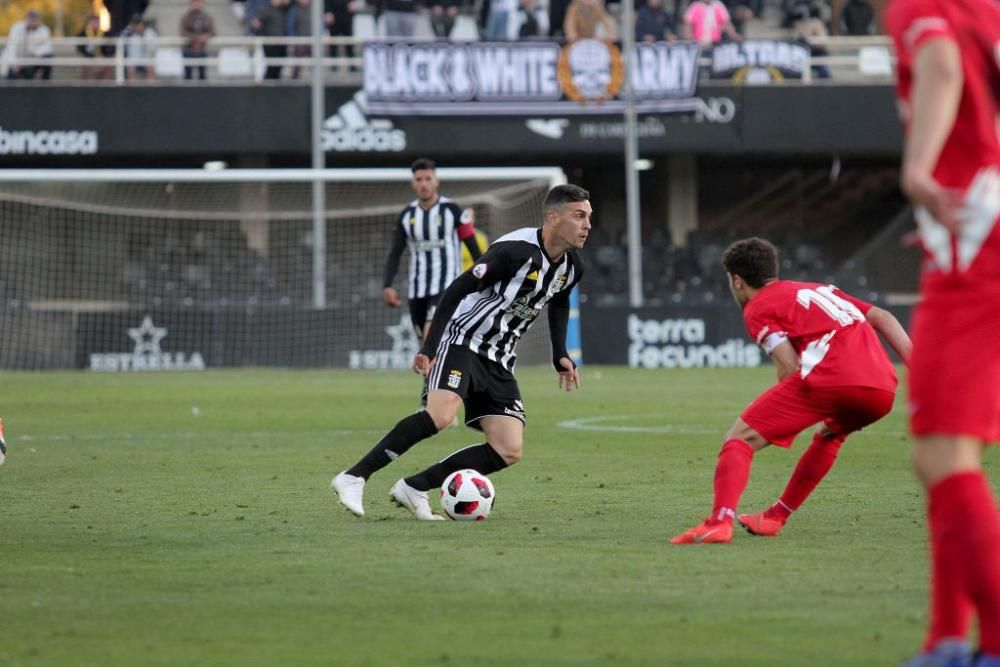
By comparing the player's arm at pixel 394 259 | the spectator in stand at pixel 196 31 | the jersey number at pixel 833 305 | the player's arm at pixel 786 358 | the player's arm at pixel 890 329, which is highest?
the spectator in stand at pixel 196 31

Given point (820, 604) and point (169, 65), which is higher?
point (169, 65)

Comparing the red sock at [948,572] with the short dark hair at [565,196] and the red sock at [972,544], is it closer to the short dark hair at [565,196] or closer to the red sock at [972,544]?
the red sock at [972,544]

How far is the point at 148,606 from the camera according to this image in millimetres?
5480

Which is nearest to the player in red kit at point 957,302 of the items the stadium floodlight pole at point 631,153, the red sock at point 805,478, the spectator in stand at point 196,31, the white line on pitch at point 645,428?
the red sock at point 805,478

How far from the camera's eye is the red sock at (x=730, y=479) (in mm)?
6957

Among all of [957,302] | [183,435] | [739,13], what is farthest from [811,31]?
[957,302]

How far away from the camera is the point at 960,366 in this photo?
3.87 m

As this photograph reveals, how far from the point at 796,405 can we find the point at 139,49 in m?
23.8

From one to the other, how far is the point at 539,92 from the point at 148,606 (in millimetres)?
23280

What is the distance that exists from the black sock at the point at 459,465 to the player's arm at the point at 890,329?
6.85 ft

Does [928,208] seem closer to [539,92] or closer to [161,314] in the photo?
[161,314]

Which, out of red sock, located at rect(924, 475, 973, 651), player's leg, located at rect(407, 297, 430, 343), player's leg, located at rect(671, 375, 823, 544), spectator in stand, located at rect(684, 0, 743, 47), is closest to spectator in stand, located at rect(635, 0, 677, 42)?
spectator in stand, located at rect(684, 0, 743, 47)

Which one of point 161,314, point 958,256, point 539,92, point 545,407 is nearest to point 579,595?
point 958,256

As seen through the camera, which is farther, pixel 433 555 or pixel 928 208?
pixel 433 555
